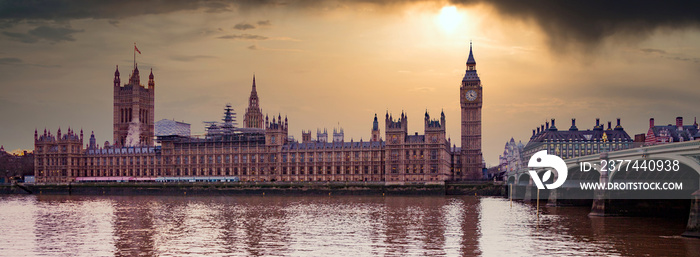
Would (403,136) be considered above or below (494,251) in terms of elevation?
above

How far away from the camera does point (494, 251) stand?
48062mm

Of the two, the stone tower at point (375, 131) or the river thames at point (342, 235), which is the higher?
the stone tower at point (375, 131)

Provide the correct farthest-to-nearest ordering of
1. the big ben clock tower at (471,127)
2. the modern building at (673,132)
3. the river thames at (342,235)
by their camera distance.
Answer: the big ben clock tower at (471,127) < the modern building at (673,132) < the river thames at (342,235)

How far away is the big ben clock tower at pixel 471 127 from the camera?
186m

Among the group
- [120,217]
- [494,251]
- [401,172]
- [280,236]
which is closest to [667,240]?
[494,251]

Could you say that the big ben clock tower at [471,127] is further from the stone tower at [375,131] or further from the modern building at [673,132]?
the modern building at [673,132]

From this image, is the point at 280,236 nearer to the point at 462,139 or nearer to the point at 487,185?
the point at 487,185

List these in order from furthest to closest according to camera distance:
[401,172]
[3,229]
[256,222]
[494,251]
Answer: [401,172] → [256,222] → [3,229] → [494,251]

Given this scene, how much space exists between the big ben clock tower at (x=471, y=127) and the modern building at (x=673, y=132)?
43475 mm

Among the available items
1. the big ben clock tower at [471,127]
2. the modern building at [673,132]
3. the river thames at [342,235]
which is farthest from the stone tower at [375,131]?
the river thames at [342,235]

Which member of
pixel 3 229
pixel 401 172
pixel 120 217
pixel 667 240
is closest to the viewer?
pixel 667 240

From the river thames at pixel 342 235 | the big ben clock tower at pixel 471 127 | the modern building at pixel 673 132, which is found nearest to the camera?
the river thames at pixel 342 235

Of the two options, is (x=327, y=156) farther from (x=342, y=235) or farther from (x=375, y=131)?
(x=342, y=235)

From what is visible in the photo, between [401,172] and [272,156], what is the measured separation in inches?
1416
